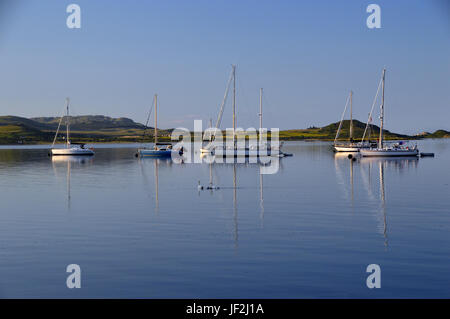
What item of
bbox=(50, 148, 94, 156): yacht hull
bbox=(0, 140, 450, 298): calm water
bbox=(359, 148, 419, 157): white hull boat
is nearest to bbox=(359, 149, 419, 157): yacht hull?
bbox=(359, 148, 419, 157): white hull boat

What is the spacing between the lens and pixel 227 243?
23.9 m

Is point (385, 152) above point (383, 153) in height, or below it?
above

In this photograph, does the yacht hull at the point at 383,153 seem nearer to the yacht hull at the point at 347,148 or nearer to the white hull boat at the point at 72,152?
the yacht hull at the point at 347,148

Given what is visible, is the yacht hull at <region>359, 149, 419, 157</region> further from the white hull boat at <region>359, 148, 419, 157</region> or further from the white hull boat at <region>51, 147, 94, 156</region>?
the white hull boat at <region>51, 147, 94, 156</region>

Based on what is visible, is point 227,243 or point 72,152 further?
point 72,152

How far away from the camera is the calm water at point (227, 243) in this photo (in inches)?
682

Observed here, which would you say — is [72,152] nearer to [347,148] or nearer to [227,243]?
[347,148]

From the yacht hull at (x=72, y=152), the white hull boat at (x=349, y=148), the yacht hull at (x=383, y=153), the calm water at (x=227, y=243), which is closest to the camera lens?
the calm water at (x=227, y=243)

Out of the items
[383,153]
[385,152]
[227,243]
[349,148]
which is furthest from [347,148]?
[227,243]

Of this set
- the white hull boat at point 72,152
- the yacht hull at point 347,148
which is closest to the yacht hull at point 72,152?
the white hull boat at point 72,152
